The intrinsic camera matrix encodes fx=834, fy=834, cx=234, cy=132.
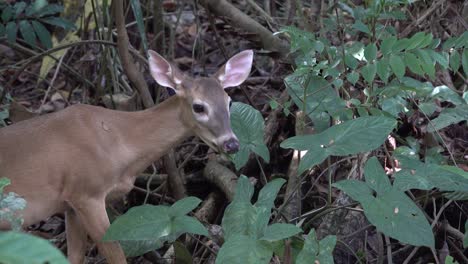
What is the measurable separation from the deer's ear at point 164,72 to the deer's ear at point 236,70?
0.27m

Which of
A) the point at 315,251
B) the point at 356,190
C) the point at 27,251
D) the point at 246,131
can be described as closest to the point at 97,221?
the point at 246,131

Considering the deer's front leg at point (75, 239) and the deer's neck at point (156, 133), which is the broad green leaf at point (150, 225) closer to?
the deer's neck at point (156, 133)

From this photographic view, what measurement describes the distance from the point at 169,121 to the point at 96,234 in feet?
2.57

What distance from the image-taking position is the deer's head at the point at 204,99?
458 centimetres

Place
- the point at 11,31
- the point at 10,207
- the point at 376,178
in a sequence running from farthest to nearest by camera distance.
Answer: the point at 11,31
the point at 376,178
the point at 10,207

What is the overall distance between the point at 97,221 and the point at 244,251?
1.34 m

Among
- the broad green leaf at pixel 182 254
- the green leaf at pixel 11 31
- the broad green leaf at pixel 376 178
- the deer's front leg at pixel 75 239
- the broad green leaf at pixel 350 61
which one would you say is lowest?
the deer's front leg at pixel 75 239

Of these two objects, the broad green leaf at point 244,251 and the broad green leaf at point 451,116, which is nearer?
the broad green leaf at point 244,251

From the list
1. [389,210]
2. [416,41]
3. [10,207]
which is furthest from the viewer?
[416,41]

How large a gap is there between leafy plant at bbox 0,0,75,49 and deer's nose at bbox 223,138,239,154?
2.02 m

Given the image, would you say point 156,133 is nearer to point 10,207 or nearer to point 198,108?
point 198,108

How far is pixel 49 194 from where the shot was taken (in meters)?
4.52

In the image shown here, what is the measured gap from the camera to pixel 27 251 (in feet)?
5.91

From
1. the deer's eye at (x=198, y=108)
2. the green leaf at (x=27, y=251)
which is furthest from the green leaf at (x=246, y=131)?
the green leaf at (x=27, y=251)
